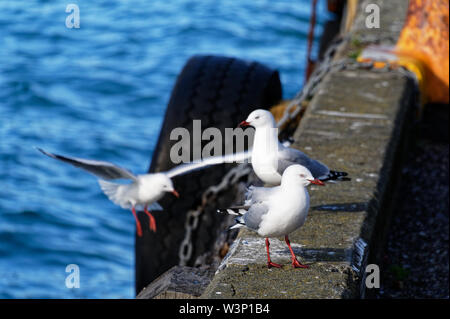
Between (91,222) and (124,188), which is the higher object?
(124,188)

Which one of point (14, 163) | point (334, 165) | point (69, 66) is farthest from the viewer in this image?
point (69, 66)

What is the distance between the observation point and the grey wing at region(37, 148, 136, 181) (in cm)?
270

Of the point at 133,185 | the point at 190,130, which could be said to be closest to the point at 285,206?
the point at 133,185

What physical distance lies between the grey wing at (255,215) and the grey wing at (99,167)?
1.46 feet

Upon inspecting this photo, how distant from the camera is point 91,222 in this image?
7.47 meters

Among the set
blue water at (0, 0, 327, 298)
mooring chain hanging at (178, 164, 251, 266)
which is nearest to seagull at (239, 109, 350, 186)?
mooring chain hanging at (178, 164, 251, 266)

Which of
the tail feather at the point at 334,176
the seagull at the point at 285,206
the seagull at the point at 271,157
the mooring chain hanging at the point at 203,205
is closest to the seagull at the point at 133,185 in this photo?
the seagull at the point at 271,157

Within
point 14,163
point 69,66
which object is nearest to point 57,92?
point 69,66

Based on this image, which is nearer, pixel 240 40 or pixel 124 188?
pixel 124 188

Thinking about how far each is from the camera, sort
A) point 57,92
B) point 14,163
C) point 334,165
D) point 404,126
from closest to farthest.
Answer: point 334,165, point 404,126, point 14,163, point 57,92

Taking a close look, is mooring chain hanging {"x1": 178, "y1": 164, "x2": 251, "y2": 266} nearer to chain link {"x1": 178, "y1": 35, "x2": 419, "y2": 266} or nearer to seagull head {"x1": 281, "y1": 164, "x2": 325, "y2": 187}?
chain link {"x1": 178, "y1": 35, "x2": 419, "y2": 266}

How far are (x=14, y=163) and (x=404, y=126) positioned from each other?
192 inches

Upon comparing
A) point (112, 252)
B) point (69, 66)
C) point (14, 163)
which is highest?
point (69, 66)
